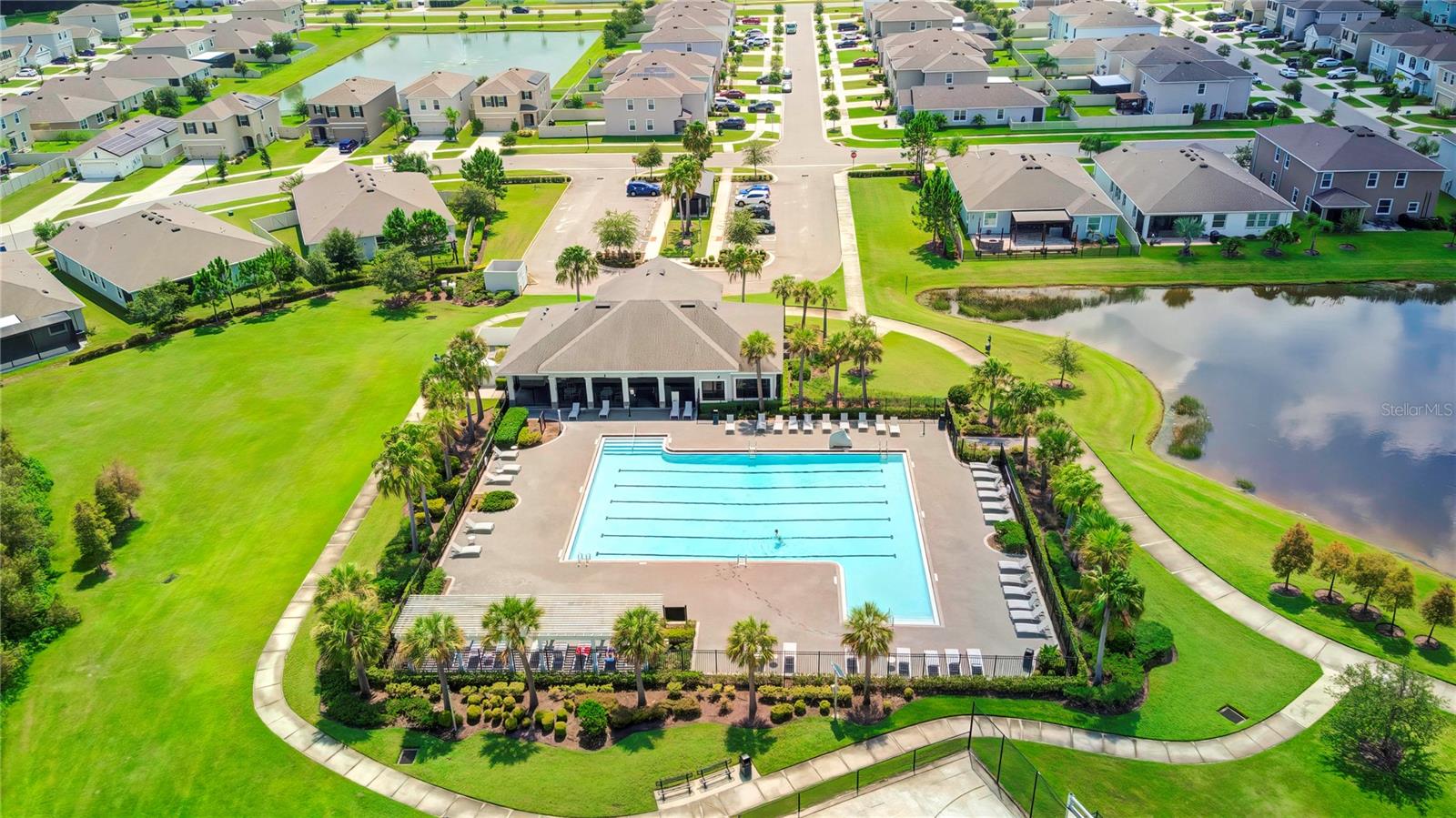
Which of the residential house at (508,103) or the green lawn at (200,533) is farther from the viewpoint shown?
the residential house at (508,103)

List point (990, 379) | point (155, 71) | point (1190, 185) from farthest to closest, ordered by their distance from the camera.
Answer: point (155, 71)
point (1190, 185)
point (990, 379)

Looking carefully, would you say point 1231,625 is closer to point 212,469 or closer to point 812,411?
point 812,411

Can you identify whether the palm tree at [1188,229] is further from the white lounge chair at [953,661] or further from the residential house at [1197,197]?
the white lounge chair at [953,661]

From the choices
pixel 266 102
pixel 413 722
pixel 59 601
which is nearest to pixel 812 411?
pixel 413 722

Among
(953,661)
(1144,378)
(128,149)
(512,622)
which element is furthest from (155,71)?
Answer: (953,661)

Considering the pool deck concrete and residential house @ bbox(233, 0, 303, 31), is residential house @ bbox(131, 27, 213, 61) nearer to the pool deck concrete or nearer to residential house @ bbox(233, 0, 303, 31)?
residential house @ bbox(233, 0, 303, 31)

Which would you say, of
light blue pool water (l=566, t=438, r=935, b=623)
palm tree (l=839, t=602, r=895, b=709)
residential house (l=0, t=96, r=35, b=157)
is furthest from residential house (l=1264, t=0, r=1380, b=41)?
residential house (l=0, t=96, r=35, b=157)

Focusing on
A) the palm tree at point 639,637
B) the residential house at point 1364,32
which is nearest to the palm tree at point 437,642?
the palm tree at point 639,637

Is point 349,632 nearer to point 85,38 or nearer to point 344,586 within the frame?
point 344,586
